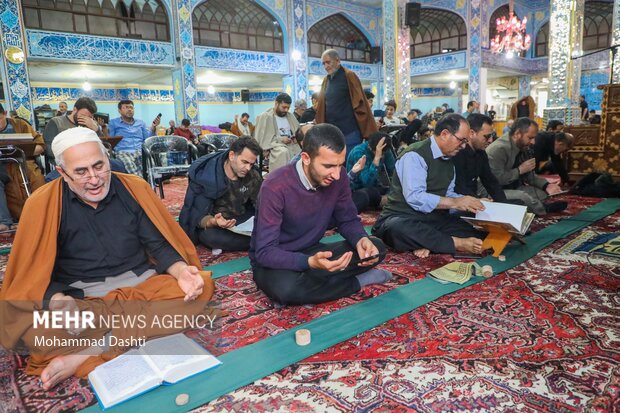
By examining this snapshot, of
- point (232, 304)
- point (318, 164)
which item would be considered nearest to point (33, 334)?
point (232, 304)

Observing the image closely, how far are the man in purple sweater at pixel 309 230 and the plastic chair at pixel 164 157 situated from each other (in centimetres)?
329

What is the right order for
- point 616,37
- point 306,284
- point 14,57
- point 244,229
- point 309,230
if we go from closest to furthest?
point 306,284
point 309,230
point 244,229
point 616,37
point 14,57

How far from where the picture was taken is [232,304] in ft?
7.05

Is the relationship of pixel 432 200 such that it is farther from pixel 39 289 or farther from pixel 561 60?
pixel 561 60

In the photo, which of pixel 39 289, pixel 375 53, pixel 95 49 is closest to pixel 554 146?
pixel 39 289

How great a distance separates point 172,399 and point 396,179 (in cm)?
204

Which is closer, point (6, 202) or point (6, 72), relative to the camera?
point (6, 202)

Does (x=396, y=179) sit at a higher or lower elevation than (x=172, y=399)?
higher

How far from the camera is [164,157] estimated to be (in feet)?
17.5

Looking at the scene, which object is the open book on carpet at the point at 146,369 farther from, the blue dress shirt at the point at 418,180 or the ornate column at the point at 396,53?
the ornate column at the point at 396,53

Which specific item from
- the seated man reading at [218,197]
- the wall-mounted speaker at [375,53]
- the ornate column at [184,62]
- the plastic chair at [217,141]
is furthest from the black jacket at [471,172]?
the wall-mounted speaker at [375,53]

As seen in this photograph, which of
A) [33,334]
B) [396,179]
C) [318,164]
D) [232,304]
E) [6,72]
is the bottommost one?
[232,304]

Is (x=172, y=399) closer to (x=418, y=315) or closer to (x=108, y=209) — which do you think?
(x=108, y=209)

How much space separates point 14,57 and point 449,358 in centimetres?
937
